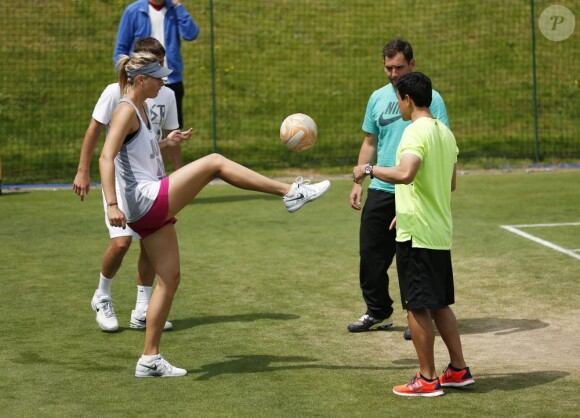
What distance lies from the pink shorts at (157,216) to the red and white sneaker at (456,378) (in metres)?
2.00

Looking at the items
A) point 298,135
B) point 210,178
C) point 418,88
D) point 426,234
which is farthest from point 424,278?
point 298,135

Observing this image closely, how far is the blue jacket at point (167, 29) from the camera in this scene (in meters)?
13.8

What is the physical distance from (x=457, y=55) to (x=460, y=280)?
44.0ft

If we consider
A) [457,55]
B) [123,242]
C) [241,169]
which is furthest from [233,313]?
[457,55]

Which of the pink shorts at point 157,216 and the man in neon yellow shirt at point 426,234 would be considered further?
the pink shorts at point 157,216

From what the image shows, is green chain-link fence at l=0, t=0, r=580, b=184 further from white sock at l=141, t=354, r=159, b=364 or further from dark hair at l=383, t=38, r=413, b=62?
white sock at l=141, t=354, r=159, b=364

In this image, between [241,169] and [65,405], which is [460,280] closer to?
[241,169]

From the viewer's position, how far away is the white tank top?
7180 millimetres

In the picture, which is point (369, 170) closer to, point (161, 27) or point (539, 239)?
point (539, 239)

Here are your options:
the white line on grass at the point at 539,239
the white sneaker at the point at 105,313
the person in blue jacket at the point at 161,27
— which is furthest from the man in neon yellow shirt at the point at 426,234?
the person in blue jacket at the point at 161,27

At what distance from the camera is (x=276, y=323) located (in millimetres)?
8828

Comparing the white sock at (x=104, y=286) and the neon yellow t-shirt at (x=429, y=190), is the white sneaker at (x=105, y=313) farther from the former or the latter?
the neon yellow t-shirt at (x=429, y=190)

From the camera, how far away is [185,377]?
732cm

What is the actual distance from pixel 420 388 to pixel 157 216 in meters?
1.95
